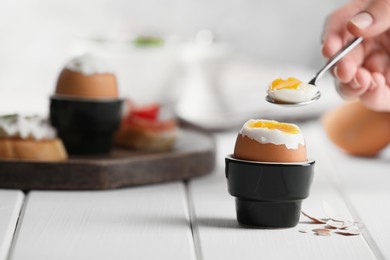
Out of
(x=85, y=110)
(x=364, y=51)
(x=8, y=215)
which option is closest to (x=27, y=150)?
(x=85, y=110)

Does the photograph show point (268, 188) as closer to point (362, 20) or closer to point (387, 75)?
point (362, 20)

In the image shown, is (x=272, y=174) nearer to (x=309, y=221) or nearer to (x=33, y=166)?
(x=309, y=221)

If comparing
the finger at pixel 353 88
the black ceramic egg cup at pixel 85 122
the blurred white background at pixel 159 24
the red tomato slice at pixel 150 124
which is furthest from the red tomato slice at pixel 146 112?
the blurred white background at pixel 159 24

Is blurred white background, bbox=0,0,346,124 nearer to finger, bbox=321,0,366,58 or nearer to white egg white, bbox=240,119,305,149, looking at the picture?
finger, bbox=321,0,366,58

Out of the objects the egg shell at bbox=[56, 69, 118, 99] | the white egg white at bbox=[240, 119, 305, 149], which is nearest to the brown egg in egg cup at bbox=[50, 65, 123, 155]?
the egg shell at bbox=[56, 69, 118, 99]

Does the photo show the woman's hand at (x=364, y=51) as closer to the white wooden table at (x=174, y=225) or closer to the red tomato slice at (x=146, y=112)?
the white wooden table at (x=174, y=225)
